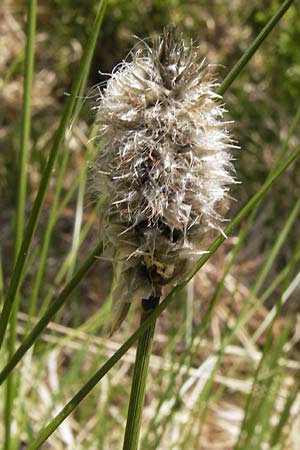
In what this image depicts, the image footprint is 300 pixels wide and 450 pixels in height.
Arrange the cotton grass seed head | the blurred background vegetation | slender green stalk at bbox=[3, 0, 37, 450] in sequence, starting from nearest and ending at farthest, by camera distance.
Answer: the cotton grass seed head < slender green stalk at bbox=[3, 0, 37, 450] < the blurred background vegetation

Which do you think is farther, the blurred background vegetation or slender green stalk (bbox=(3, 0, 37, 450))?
the blurred background vegetation

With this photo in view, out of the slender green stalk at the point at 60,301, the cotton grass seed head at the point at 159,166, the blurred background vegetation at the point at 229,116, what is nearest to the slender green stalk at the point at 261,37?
the cotton grass seed head at the point at 159,166

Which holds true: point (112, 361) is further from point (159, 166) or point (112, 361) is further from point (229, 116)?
point (229, 116)

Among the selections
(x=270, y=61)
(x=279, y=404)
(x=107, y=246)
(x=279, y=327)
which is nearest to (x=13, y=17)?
(x=270, y=61)

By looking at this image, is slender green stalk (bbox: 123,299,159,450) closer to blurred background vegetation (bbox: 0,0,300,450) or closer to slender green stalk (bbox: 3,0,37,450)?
slender green stalk (bbox: 3,0,37,450)

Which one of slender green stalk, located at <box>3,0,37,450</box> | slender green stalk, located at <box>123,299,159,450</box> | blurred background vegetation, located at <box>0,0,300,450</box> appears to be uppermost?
blurred background vegetation, located at <box>0,0,300,450</box>

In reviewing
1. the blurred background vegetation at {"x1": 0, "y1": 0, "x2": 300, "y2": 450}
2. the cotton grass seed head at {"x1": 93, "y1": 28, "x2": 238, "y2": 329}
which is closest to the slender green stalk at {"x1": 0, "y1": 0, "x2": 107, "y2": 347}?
the cotton grass seed head at {"x1": 93, "y1": 28, "x2": 238, "y2": 329}

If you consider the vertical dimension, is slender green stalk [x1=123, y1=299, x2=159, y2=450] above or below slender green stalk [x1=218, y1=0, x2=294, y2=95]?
below

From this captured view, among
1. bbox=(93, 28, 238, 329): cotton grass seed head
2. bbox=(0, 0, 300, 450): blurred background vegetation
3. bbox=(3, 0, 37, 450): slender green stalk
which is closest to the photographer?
bbox=(93, 28, 238, 329): cotton grass seed head
